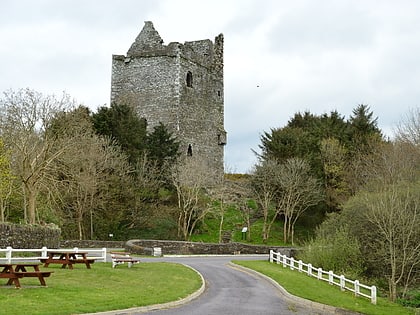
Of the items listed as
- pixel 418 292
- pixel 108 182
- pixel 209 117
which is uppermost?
pixel 209 117

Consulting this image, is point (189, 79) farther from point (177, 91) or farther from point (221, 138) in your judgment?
point (221, 138)

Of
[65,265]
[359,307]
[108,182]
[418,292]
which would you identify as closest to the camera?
[359,307]

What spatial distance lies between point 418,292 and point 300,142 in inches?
1144

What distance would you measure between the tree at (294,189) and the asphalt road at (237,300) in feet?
77.3

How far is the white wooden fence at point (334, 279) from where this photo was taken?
22.3 meters

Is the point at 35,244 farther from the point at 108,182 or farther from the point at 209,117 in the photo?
the point at 209,117

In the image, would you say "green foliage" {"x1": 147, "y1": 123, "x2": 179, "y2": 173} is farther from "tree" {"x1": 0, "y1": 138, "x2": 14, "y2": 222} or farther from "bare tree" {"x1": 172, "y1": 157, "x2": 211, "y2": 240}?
"tree" {"x1": 0, "y1": 138, "x2": 14, "y2": 222}

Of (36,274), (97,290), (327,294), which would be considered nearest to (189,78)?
(327,294)

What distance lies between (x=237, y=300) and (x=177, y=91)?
43208 millimetres

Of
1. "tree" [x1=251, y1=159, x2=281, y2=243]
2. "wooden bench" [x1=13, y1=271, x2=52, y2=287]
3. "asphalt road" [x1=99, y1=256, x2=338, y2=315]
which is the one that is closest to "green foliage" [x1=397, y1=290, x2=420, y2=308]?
"asphalt road" [x1=99, y1=256, x2=338, y2=315]

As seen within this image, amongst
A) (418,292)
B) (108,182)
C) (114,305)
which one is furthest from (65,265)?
(108,182)

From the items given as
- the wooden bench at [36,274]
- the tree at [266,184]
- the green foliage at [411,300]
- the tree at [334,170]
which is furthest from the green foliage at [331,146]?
the wooden bench at [36,274]

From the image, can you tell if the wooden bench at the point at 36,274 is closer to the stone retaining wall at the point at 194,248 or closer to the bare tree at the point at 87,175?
the stone retaining wall at the point at 194,248

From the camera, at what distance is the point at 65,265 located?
79.0 feet
